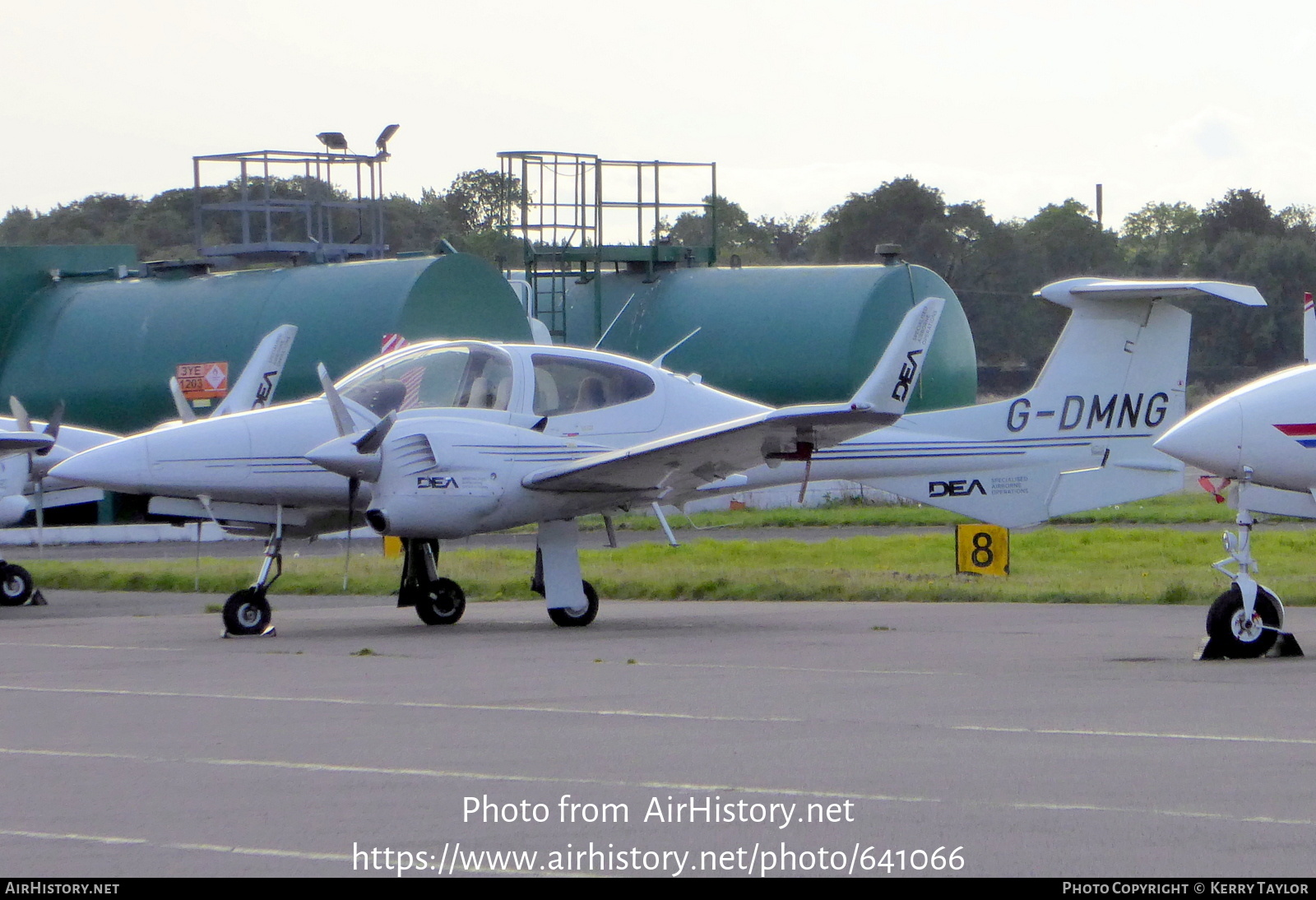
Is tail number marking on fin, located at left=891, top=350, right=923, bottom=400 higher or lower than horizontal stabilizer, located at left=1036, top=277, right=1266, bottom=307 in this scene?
lower

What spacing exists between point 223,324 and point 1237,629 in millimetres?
22269

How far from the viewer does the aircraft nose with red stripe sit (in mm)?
9695

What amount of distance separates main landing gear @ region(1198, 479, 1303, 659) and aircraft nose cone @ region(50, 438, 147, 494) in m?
7.86

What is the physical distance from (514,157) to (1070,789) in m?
24.9

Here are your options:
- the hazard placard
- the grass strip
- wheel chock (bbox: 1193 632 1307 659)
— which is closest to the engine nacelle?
the grass strip

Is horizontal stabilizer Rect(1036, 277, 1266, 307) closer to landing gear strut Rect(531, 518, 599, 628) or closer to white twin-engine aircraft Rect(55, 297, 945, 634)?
white twin-engine aircraft Rect(55, 297, 945, 634)

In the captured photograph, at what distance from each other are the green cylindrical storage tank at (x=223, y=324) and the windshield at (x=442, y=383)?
13.6 meters

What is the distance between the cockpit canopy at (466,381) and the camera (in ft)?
44.8

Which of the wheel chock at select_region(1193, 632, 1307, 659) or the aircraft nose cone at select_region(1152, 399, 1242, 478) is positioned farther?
the wheel chock at select_region(1193, 632, 1307, 659)

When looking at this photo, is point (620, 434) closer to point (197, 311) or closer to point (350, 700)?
point (350, 700)

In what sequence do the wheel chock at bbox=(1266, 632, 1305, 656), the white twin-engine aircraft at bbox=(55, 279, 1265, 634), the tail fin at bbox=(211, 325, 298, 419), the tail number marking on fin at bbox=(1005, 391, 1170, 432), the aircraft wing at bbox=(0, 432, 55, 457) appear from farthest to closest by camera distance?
the tail fin at bbox=(211, 325, 298, 419) → the tail number marking on fin at bbox=(1005, 391, 1170, 432) → the aircraft wing at bbox=(0, 432, 55, 457) → the white twin-engine aircraft at bbox=(55, 279, 1265, 634) → the wheel chock at bbox=(1266, 632, 1305, 656)

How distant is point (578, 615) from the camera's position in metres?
13.6

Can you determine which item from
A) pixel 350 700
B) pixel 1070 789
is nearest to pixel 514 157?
pixel 350 700

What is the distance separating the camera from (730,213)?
121188mm
